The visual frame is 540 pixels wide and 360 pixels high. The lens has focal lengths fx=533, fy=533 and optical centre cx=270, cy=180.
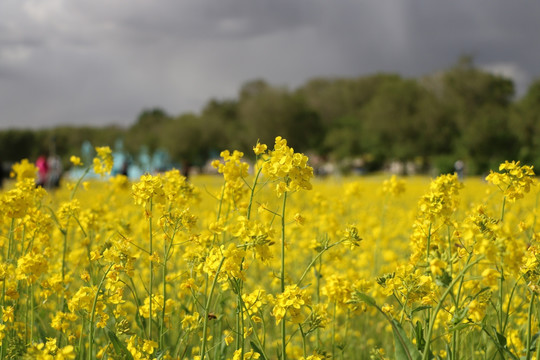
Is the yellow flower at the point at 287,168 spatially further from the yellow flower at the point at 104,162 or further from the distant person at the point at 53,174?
the distant person at the point at 53,174

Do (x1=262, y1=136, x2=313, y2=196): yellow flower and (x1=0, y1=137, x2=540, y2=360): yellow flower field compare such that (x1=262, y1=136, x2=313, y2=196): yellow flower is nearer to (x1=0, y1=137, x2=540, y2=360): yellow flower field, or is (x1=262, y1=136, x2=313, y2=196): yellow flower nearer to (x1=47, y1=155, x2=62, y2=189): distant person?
(x1=0, y1=137, x2=540, y2=360): yellow flower field

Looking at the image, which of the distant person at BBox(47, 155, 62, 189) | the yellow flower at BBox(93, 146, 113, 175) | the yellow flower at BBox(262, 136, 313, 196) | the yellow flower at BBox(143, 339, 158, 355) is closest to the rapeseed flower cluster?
the yellow flower at BBox(262, 136, 313, 196)

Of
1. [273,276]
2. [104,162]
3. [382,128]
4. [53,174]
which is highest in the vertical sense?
[382,128]

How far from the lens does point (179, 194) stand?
9.65 ft

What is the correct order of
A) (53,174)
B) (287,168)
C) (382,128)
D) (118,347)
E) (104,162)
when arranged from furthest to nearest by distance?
1. (382,128)
2. (53,174)
3. (104,162)
4. (118,347)
5. (287,168)

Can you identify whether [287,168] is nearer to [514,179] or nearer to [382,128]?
[514,179]

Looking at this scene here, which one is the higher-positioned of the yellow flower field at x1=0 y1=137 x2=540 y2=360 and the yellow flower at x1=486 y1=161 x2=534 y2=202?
the yellow flower at x1=486 y1=161 x2=534 y2=202

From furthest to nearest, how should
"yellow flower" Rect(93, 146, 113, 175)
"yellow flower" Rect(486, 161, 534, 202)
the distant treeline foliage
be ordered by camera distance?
the distant treeline foliage < "yellow flower" Rect(93, 146, 113, 175) < "yellow flower" Rect(486, 161, 534, 202)

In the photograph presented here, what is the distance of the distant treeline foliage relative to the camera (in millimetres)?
38406

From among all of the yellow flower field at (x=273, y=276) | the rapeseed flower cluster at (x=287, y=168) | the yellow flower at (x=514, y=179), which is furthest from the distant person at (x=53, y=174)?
the yellow flower at (x=514, y=179)

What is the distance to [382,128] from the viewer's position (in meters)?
45.0

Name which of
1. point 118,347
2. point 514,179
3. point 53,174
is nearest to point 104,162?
point 118,347

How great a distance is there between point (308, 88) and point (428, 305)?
8522 cm

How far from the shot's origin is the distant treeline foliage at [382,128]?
38.4m
